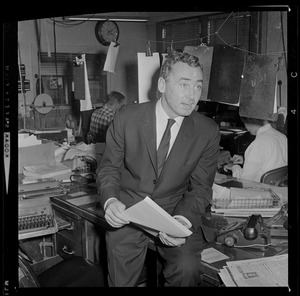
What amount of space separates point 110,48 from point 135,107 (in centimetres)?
19

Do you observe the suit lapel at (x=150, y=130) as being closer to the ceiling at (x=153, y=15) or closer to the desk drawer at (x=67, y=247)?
the ceiling at (x=153, y=15)

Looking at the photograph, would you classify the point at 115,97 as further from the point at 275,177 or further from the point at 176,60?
the point at 275,177

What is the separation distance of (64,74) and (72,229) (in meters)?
0.75

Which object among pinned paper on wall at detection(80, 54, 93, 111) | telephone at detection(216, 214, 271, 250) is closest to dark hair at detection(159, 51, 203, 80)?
pinned paper on wall at detection(80, 54, 93, 111)

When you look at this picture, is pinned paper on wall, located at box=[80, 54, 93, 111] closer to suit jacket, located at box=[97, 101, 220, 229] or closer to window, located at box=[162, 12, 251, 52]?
suit jacket, located at box=[97, 101, 220, 229]

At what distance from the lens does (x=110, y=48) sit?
1173 mm

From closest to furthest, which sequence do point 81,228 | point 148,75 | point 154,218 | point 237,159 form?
1. point 154,218
2. point 148,75
3. point 237,159
4. point 81,228

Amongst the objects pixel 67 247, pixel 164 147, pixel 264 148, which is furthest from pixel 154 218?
pixel 67 247

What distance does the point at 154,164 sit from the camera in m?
1.24

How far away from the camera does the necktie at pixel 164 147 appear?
125cm

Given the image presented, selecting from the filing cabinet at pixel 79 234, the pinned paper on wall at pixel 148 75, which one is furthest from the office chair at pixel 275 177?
the filing cabinet at pixel 79 234
